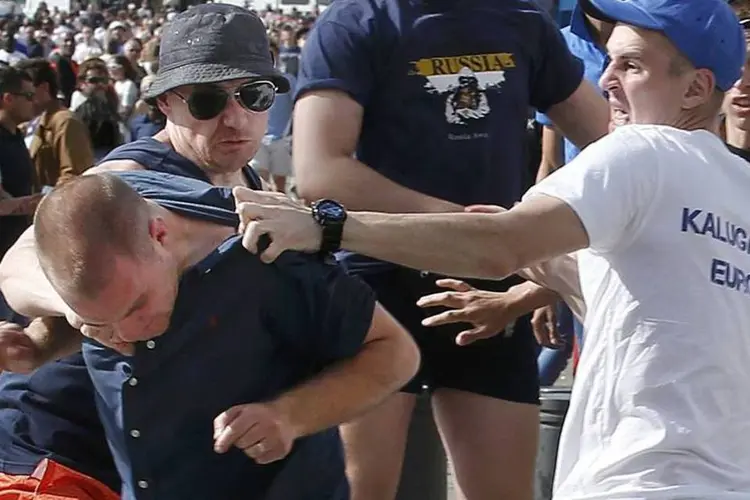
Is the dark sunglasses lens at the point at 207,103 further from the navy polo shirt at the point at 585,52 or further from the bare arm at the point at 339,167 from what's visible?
the navy polo shirt at the point at 585,52

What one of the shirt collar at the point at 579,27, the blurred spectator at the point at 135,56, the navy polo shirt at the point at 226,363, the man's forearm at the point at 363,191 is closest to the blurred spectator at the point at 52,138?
the shirt collar at the point at 579,27

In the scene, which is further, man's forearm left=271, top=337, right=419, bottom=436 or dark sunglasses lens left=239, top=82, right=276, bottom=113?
dark sunglasses lens left=239, top=82, right=276, bottom=113

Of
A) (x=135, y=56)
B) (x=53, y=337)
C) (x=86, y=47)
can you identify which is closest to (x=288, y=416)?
(x=53, y=337)

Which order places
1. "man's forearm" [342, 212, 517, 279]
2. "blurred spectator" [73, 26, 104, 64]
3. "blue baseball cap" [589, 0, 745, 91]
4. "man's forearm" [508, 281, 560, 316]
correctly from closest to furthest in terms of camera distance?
"man's forearm" [342, 212, 517, 279] → "blue baseball cap" [589, 0, 745, 91] → "man's forearm" [508, 281, 560, 316] → "blurred spectator" [73, 26, 104, 64]

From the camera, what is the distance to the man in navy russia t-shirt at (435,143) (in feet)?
9.84

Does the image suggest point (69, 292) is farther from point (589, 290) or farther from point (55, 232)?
point (589, 290)

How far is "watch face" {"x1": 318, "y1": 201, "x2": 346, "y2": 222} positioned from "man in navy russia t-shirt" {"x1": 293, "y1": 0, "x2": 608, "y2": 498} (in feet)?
2.71

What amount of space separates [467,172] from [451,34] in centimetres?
31

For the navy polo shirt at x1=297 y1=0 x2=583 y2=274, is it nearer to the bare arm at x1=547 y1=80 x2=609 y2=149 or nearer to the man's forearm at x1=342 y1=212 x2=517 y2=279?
the bare arm at x1=547 y1=80 x2=609 y2=149

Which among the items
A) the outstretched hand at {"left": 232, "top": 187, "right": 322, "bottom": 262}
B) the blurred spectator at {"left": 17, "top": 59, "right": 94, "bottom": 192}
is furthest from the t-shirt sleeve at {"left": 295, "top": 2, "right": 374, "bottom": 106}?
the blurred spectator at {"left": 17, "top": 59, "right": 94, "bottom": 192}

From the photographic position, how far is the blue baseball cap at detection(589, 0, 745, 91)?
2.22 metres

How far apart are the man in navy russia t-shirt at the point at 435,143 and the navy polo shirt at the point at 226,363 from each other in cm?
74

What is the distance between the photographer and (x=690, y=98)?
7.43 ft

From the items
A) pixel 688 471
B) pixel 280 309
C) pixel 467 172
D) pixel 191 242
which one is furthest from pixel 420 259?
A: pixel 467 172
